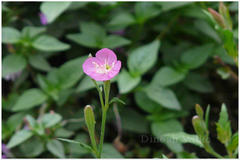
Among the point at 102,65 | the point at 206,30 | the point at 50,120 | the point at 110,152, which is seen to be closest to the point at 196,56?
the point at 206,30

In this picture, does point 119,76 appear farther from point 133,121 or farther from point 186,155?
point 186,155

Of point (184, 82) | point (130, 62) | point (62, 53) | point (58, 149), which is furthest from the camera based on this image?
point (62, 53)

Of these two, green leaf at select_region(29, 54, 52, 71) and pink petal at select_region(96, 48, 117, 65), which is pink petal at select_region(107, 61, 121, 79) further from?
green leaf at select_region(29, 54, 52, 71)

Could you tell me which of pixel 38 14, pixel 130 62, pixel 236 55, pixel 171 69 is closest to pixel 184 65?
pixel 171 69

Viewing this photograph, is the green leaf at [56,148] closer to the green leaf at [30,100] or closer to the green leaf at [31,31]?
the green leaf at [30,100]

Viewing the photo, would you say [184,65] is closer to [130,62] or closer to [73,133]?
[130,62]

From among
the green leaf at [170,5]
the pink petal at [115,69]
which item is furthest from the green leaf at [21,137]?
the green leaf at [170,5]
